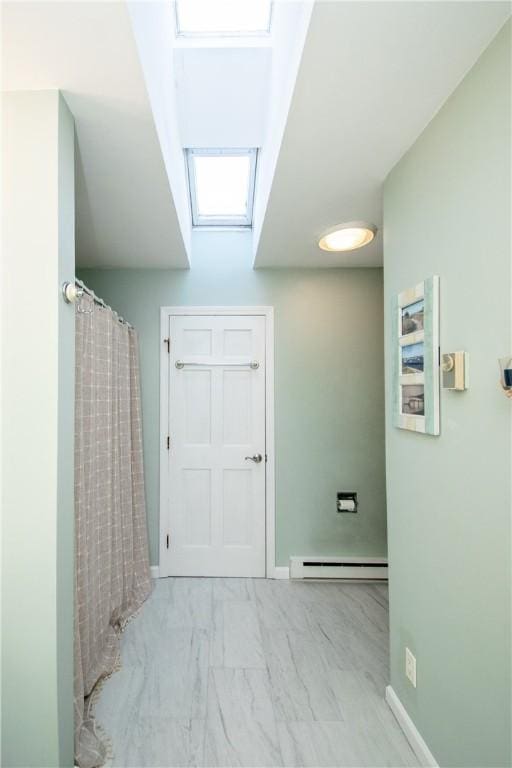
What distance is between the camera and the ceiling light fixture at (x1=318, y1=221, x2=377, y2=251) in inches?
81.7

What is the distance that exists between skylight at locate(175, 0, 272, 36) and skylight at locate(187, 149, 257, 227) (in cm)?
80

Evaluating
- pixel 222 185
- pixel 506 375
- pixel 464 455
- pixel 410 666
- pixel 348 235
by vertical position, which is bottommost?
pixel 410 666

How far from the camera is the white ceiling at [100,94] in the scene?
1028mm

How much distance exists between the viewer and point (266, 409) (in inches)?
118

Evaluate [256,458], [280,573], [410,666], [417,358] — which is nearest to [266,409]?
[256,458]

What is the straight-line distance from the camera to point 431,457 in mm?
1417

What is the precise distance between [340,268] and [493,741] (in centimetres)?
270

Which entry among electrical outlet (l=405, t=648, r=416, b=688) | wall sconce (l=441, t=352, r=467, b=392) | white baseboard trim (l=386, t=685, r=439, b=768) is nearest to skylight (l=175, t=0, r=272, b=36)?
wall sconce (l=441, t=352, r=467, b=392)

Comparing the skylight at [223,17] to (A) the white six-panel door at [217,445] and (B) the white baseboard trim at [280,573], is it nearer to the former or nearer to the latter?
Answer: (A) the white six-panel door at [217,445]

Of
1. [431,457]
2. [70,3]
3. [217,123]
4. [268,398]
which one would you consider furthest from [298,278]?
[70,3]

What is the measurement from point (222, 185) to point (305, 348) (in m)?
1.32

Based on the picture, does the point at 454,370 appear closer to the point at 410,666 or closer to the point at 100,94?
the point at 410,666

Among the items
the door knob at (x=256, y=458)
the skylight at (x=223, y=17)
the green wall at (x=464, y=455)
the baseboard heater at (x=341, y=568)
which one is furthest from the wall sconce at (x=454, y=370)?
the baseboard heater at (x=341, y=568)

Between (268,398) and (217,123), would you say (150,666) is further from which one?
(217,123)
